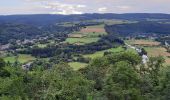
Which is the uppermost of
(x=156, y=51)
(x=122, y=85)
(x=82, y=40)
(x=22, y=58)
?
(x=122, y=85)

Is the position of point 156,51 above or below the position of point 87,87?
below

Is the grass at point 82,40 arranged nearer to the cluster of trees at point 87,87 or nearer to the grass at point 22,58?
the grass at point 22,58

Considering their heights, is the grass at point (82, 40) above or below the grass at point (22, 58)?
above

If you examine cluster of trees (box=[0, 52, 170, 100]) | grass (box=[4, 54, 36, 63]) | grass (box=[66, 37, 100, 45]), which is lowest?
grass (box=[4, 54, 36, 63])

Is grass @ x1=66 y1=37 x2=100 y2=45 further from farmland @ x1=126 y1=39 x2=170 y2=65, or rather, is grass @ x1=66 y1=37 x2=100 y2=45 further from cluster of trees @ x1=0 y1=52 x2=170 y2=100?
cluster of trees @ x1=0 y1=52 x2=170 y2=100

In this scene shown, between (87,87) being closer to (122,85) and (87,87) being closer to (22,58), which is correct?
(122,85)

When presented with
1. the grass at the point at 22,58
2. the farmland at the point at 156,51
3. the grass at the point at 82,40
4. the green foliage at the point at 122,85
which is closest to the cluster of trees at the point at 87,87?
the green foliage at the point at 122,85

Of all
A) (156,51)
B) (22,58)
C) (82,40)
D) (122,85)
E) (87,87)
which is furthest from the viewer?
(82,40)

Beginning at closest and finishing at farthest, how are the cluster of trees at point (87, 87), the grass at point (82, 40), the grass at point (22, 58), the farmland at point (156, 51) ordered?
Answer: the cluster of trees at point (87, 87) → the farmland at point (156, 51) → the grass at point (22, 58) → the grass at point (82, 40)

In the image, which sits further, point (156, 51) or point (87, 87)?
point (156, 51)

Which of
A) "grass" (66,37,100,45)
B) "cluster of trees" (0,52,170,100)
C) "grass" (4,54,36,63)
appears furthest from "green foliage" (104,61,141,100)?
"grass" (66,37,100,45)

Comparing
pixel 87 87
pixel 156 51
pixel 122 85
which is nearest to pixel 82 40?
pixel 156 51
